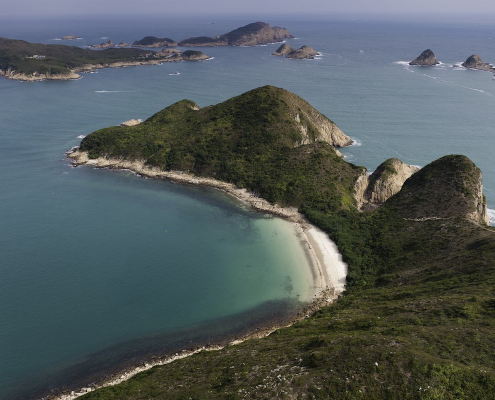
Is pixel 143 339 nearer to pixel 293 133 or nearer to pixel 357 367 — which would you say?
pixel 357 367

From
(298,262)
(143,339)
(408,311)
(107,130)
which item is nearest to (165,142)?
(107,130)

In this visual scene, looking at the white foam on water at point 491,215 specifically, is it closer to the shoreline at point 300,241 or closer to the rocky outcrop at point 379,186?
the rocky outcrop at point 379,186

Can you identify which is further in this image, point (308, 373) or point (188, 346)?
point (188, 346)

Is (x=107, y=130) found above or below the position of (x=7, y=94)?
below

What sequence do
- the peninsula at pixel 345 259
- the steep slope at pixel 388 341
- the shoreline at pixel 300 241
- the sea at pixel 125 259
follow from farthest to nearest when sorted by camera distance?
the sea at pixel 125 259, the shoreline at pixel 300 241, the peninsula at pixel 345 259, the steep slope at pixel 388 341

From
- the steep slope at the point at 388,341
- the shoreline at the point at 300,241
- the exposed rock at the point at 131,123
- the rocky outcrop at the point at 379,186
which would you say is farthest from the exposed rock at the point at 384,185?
the exposed rock at the point at 131,123

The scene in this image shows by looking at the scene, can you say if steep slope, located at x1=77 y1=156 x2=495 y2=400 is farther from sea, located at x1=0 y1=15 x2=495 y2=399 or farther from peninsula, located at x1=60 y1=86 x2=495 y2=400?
sea, located at x1=0 y1=15 x2=495 y2=399

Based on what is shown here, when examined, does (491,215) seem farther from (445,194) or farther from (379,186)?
(379,186)
